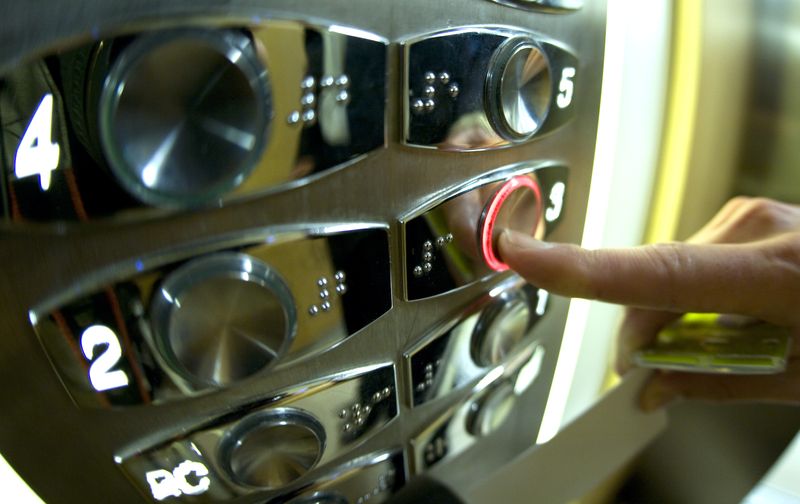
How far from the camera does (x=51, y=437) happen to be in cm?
23

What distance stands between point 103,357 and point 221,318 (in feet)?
0.15

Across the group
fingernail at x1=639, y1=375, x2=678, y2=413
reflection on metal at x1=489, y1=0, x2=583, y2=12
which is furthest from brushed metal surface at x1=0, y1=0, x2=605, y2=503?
fingernail at x1=639, y1=375, x2=678, y2=413

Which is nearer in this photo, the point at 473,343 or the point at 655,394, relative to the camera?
the point at 473,343

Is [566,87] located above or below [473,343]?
above

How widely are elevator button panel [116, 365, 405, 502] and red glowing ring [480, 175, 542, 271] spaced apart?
3.2 inches

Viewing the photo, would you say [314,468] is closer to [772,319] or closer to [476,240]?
[476,240]

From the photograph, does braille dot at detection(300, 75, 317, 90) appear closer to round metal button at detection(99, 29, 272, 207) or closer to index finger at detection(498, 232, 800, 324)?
round metal button at detection(99, 29, 272, 207)

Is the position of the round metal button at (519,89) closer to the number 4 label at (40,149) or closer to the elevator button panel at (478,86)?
the elevator button panel at (478,86)

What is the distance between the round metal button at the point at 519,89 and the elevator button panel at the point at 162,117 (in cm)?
8

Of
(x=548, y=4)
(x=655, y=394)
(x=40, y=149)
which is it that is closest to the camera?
(x=40, y=149)

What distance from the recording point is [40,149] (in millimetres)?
185

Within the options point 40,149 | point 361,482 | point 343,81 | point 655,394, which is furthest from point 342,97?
point 655,394

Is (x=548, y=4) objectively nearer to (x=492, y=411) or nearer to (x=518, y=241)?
(x=518, y=241)

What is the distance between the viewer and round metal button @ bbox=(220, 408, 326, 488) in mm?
259
